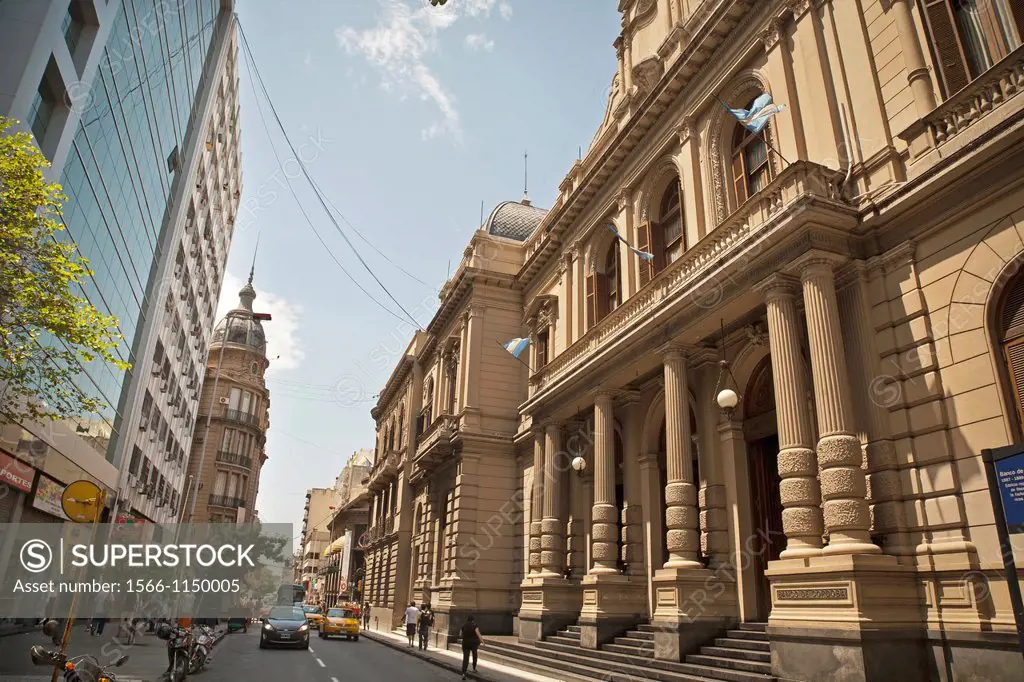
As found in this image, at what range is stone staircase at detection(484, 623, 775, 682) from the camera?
448 inches

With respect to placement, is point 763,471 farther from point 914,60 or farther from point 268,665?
point 268,665

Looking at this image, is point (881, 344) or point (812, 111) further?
point (812, 111)

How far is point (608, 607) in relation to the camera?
15984 mm

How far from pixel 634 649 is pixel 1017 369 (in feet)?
30.7

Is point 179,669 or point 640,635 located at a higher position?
point 640,635

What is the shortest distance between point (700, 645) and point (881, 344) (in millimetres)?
6629

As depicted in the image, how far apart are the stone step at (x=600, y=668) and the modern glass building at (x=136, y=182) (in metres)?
14.8

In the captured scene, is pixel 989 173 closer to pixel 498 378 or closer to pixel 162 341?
pixel 498 378

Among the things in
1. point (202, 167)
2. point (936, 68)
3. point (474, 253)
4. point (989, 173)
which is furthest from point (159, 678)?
point (202, 167)

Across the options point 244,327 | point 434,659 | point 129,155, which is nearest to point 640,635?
point 434,659

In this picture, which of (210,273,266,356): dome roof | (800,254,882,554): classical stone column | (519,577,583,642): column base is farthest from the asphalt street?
(210,273,266,356): dome roof

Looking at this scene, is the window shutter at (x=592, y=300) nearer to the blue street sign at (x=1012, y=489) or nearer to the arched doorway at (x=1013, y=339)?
the arched doorway at (x=1013, y=339)

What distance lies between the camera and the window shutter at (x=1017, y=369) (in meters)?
8.88

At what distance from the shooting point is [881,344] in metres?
10.8
